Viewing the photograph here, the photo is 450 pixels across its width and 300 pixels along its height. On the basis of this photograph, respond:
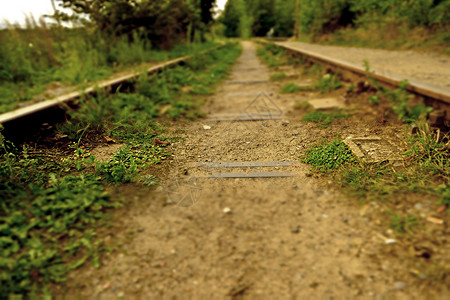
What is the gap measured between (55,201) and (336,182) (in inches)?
74.3

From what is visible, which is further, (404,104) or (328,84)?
(328,84)

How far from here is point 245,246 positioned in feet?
4.76

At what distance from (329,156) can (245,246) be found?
4.13 ft

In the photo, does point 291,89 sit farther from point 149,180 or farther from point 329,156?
point 149,180

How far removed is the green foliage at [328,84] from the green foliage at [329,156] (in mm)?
2194

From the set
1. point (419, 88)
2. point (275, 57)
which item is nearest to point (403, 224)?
point (419, 88)

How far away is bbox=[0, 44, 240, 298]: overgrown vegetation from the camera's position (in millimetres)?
1284

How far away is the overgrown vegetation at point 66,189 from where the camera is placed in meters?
1.28

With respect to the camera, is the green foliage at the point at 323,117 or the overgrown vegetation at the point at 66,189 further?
the green foliage at the point at 323,117

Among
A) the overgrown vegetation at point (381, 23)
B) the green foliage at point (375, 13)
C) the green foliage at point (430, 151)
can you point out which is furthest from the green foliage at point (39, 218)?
the green foliage at point (375, 13)

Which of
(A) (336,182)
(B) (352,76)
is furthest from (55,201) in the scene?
(B) (352,76)

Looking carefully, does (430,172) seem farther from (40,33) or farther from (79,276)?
(40,33)

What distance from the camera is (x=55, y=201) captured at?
5.38ft

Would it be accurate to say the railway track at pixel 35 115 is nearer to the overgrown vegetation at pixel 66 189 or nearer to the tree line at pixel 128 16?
the overgrown vegetation at pixel 66 189
